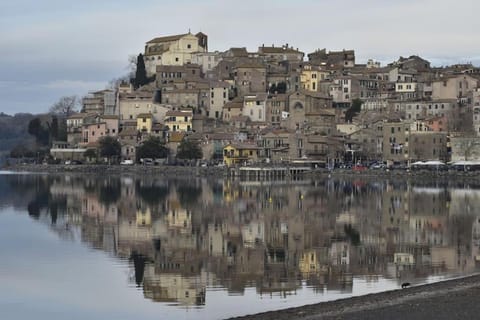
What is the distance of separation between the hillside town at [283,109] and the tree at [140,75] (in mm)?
87

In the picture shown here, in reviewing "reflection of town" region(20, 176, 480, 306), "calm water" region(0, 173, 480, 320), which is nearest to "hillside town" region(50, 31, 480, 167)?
"reflection of town" region(20, 176, 480, 306)

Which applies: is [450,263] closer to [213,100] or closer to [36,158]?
[213,100]

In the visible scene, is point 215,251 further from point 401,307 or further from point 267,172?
point 267,172

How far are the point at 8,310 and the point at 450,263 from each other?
9079 mm

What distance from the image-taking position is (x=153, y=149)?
2749 inches

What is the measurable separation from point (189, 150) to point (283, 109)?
911 centimetres

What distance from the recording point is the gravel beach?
11.9 meters

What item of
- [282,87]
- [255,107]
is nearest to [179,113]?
[255,107]

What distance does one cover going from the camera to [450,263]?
18781 millimetres

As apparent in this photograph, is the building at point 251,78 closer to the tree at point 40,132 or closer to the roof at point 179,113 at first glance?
the roof at point 179,113

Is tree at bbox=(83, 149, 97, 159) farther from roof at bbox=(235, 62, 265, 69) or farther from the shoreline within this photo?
roof at bbox=(235, 62, 265, 69)

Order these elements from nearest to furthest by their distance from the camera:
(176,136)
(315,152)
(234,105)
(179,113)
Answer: (315,152) → (176,136) → (179,113) → (234,105)

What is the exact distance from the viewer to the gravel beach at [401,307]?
11898 mm

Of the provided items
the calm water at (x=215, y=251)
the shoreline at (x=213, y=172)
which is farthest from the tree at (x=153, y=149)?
the calm water at (x=215, y=251)
